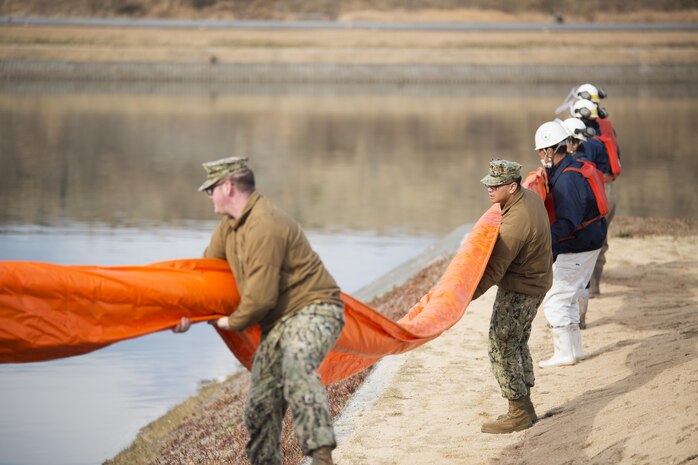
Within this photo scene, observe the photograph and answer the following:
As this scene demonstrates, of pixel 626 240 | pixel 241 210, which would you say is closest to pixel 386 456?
pixel 241 210

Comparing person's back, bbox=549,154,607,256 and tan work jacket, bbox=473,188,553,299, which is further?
person's back, bbox=549,154,607,256

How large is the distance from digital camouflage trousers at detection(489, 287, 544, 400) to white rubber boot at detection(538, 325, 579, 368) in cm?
183

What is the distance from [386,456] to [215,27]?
77.4m

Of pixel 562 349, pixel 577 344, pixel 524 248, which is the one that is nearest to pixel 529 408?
pixel 524 248

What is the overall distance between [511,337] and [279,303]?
8.82 feet

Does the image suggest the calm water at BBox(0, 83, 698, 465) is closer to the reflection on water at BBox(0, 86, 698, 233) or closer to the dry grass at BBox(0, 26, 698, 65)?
the reflection on water at BBox(0, 86, 698, 233)

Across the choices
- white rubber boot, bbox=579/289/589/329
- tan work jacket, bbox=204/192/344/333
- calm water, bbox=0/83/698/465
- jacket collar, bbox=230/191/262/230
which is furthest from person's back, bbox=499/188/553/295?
calm water, bbox=0/83/698/465

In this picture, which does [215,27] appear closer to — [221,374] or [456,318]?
[221,374]

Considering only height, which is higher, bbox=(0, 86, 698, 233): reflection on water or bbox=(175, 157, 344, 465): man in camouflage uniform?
bbox=(175, 157, 344, 465): man in camouflage uniform

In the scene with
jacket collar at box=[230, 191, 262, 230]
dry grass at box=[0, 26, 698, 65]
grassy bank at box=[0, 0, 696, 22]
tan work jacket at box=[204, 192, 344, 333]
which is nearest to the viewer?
tan work jacket at box=[204, 192, 344, 333]

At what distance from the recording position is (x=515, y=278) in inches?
354

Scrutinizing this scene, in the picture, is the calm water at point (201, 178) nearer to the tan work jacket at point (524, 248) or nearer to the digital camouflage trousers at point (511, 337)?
the digital camouflage trousers at point (511, 337)

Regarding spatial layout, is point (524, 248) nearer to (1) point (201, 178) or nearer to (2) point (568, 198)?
(2) point (568, 198)

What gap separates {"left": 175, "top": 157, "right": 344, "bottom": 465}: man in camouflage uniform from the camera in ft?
22.4
